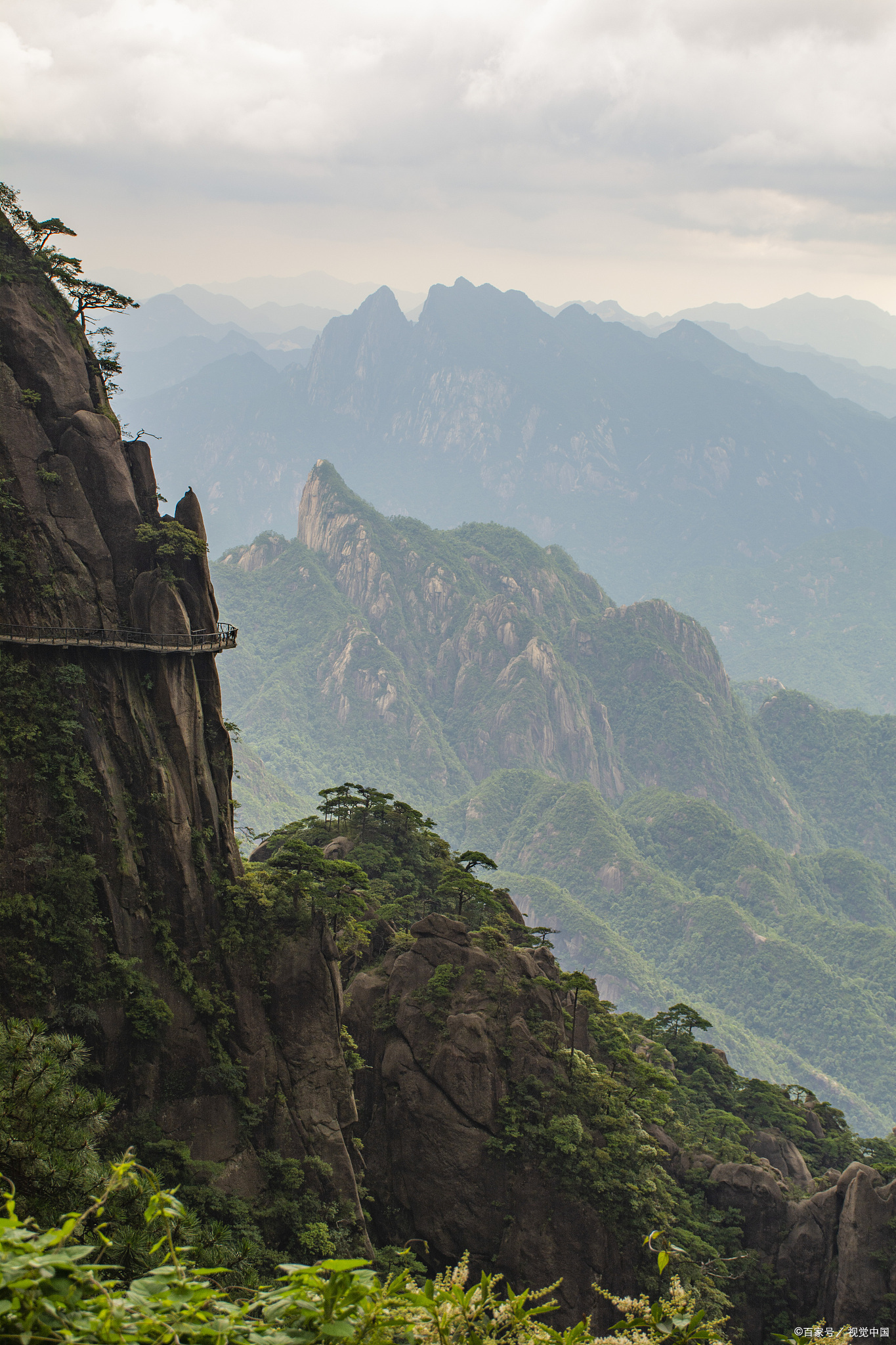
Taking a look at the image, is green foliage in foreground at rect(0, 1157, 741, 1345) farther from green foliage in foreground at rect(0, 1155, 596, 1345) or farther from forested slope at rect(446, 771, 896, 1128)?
forested slope at rect(446, 771, 896, 1128)

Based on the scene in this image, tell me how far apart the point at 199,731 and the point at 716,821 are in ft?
540

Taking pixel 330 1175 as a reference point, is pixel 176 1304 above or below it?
above

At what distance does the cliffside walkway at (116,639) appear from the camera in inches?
1180

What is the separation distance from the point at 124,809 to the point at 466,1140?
19.5 meters

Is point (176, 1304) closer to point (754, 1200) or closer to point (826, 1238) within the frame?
point (826, 1238)

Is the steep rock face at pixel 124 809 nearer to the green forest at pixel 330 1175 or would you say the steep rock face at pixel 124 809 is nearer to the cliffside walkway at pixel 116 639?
the cliffside walkway at pixel 116 639

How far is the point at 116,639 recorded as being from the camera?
1253 inches

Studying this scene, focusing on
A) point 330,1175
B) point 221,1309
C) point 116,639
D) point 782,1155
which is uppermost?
point 116,639

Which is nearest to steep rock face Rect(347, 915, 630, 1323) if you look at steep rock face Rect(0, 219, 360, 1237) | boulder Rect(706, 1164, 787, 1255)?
steep rock face Rect(0, 219, 360, 1237)

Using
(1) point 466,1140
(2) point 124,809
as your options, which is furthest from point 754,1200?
(2) point 124,809

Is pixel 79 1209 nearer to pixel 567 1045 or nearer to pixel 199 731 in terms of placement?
pixel 199 731

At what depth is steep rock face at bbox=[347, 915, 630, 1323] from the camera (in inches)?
1409

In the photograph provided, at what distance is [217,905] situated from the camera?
33375mm

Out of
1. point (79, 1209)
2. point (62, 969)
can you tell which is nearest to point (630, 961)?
point (62, 969)
